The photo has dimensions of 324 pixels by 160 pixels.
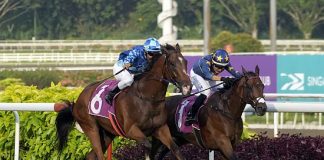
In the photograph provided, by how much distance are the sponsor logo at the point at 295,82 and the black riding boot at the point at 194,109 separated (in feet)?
35.8

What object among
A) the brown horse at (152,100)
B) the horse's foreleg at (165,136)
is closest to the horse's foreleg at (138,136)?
the brown horse at (152,100)

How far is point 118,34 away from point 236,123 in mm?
44174

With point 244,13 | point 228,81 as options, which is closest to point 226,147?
point 228,81

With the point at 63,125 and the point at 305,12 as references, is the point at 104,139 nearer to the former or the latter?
the point at 63,125

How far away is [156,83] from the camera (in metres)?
5.89

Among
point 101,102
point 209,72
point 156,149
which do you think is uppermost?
point 209,72

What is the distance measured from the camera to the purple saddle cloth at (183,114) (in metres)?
6.23

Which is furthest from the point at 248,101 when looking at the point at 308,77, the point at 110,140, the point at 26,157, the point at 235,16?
the point at 235,16

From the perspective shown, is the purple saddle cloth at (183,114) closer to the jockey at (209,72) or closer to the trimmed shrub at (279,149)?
the jockey at (209,72)

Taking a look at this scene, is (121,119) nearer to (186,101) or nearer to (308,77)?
(186,101)

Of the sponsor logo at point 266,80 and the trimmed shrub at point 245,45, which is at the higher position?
the trimmed shrub at point 245,45

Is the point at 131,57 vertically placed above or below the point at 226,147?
above

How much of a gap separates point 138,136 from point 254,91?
86 cm

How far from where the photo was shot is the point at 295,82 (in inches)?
671
